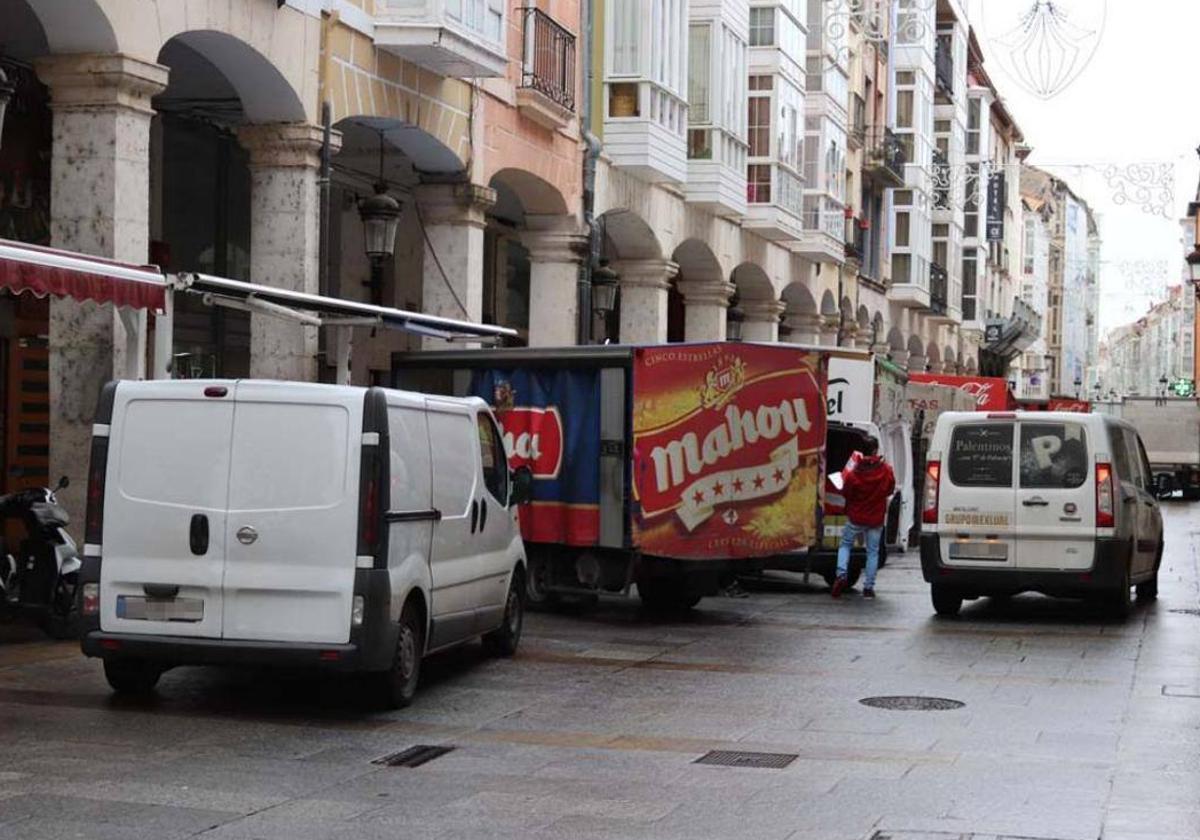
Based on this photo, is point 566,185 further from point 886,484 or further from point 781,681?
point 781,681

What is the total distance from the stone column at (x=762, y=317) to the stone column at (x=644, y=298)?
7.84 metres

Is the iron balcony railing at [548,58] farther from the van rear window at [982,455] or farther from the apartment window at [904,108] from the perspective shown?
the apartment window at [904,108]

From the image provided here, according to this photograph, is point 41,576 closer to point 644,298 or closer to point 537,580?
point 537,580

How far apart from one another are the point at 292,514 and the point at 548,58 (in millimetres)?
14859

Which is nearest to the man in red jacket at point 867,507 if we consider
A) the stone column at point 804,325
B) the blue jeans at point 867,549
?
the blue jeans at point 867,549

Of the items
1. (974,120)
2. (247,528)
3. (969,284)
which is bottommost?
(247,528)

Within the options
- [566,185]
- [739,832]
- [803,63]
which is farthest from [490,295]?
[739,832]

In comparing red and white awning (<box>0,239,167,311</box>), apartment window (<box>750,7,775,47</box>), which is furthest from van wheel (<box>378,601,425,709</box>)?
apartment window (<box>750,7,775,47</box>)

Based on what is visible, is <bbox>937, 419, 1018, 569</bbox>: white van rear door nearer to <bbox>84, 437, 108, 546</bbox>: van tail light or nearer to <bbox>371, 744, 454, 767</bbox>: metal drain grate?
<bbox>371, 744, 454, 767</bbox>: metal drain grate

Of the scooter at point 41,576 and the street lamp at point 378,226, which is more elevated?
the street lamp at point 378,226

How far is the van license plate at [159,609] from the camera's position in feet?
36.2

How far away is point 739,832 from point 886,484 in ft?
41.8

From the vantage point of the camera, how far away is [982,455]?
18172 millimetres

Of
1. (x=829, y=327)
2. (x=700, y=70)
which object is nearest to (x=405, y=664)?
(x=700, y=70)
